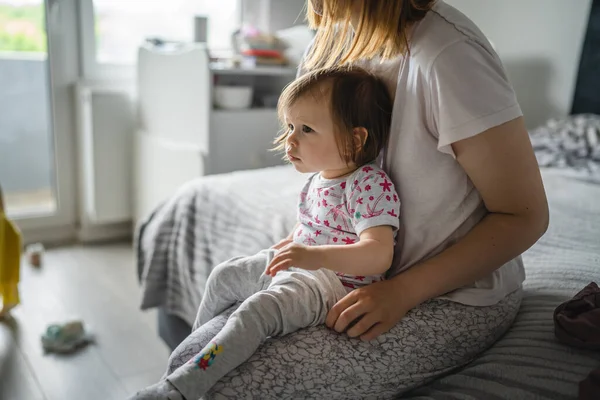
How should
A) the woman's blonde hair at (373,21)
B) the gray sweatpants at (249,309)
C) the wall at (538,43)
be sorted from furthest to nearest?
1. the wall at (538,43)
2. the woman's blonde hair at (373,21)
3. the gray sweatpants at (249,309)

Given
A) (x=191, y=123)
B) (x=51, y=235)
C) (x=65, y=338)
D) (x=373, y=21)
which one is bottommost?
(x=51, y=235)

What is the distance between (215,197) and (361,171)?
72 cm

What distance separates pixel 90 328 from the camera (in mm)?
1716

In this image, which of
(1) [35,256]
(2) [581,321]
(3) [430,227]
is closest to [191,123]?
(1) [35,256]

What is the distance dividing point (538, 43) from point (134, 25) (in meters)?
1.86

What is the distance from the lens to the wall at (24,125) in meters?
2.36

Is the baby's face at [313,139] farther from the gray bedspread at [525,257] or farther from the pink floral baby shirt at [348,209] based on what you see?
the gray bedspread at [525,257]

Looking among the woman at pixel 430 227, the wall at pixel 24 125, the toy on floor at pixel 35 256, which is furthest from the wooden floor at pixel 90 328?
the woman at pixel 430 227

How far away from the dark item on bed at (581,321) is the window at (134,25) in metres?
2.14

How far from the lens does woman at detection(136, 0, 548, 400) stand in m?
0.64

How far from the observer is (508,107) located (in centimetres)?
65

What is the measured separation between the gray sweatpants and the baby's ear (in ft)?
0.65

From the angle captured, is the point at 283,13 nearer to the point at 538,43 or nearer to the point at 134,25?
the point at 134,25

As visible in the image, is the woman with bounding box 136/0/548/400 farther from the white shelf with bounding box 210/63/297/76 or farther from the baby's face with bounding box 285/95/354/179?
the white shelf with bounding box 210/63/297/76
